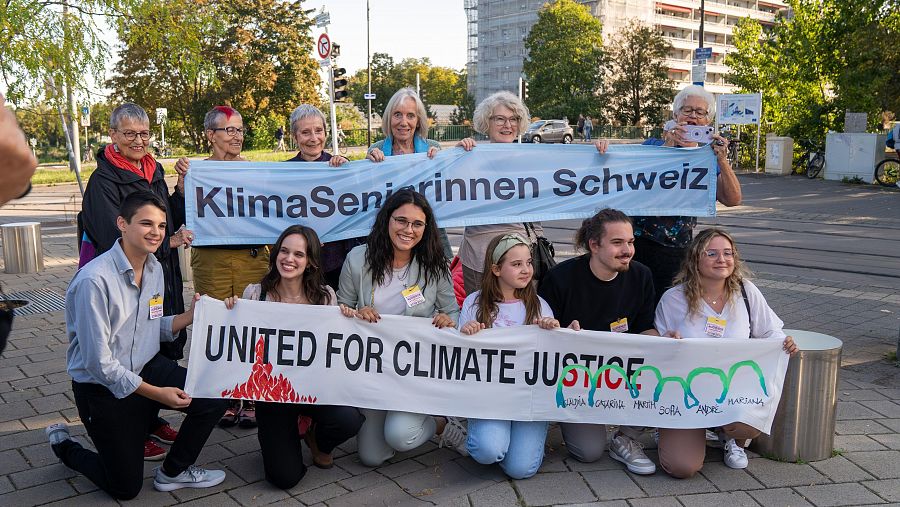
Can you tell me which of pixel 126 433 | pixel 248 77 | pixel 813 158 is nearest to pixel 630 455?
pixel 126 433

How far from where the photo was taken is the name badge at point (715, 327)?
4.55 meters

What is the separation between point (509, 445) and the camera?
445 centimetres

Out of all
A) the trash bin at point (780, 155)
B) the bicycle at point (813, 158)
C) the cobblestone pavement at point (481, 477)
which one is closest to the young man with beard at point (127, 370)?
the cobblestone pavement at point (481, 477)

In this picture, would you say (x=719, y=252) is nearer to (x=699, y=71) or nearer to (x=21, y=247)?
Result: (x=21, y=247)

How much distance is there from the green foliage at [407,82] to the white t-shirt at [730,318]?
78.8 m

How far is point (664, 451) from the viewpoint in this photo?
4.47 m

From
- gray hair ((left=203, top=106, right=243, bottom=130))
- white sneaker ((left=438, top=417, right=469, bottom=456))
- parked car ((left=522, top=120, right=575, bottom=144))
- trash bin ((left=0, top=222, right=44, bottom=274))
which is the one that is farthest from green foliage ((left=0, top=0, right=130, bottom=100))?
parked car ((left=522, top=120, right=575, bottom=144))

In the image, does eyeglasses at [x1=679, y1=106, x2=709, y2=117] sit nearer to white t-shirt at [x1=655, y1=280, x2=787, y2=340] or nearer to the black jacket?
white t-shirt at [x1=655, y1=280, x2=787, y2=340]

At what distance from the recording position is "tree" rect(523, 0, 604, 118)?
72.1 metres

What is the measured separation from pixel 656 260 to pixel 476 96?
4270 inches

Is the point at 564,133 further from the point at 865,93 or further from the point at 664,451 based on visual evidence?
the point at 664,451

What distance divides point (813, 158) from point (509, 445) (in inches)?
941

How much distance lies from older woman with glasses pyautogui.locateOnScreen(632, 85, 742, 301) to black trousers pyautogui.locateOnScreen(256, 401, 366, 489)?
7.59 ft

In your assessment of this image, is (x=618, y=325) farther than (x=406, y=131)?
No
